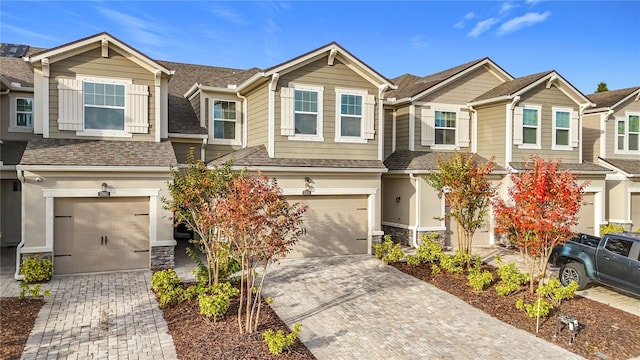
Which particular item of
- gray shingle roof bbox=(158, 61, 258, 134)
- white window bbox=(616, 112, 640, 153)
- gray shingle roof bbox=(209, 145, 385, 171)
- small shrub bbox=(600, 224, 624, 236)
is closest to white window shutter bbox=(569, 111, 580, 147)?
small shrub bbox=(600, 224, 624, 236)

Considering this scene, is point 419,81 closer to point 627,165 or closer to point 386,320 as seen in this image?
point 627,165

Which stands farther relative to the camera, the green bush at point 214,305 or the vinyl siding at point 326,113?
the vinyl siding at point 326,113

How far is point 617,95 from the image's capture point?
1989cm

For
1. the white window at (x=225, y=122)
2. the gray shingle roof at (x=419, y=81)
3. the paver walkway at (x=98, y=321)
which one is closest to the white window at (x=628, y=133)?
the gray shingle roof at (x=419, y=81)

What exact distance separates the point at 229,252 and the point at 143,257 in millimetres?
4961

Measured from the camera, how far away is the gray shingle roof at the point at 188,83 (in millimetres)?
15094

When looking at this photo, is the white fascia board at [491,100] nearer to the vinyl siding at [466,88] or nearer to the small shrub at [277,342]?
the vinyl siding at [466,88]

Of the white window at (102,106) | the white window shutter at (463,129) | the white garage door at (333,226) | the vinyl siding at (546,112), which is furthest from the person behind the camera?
the white window shutter at (463,129)

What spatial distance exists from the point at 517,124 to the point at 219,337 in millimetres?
14180

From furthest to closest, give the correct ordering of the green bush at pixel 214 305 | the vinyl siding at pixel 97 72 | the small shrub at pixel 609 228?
the small shrub at pixel 609 228
the vinyl siding at pixel 97 72
the green bush at pixel 214 305

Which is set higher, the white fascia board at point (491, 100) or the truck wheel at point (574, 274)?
the white fascia board at point (491, 100)

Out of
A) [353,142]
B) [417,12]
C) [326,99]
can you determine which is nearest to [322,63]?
[326,99]

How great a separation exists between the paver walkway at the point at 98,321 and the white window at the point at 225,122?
6.47m

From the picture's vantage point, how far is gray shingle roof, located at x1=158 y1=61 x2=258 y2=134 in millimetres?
15094
